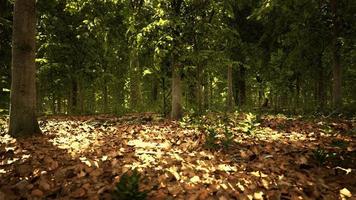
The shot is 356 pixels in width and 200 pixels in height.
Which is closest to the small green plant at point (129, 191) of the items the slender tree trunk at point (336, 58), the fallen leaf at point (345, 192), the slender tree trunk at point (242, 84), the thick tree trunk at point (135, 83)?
the fallen leaf at point (345, 192)

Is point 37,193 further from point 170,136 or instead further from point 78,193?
point 170,136

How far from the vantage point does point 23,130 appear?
648cm

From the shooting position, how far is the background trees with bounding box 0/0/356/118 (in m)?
9.91

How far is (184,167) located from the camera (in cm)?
434

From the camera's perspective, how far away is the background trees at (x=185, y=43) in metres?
9.91

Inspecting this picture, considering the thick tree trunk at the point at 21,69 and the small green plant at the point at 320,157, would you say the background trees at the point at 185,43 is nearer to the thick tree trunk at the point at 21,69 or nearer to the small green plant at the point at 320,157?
the thick tree trunk at the point at 21,69

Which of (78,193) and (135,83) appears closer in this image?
(78,193)

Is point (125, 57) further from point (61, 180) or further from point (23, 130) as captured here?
point (61, 180)

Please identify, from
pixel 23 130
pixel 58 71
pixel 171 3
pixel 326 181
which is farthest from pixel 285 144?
pixel 58 71

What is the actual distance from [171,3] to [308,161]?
7.43 m

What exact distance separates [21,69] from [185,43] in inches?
204

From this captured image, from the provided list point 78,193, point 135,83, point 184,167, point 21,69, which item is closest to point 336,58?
point 135,83

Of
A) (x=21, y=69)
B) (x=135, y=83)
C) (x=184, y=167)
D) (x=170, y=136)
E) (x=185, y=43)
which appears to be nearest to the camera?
A: (x=184, y=167)

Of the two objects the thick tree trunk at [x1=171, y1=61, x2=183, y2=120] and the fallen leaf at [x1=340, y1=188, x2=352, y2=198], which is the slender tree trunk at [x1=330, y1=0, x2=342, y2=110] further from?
the fallen leaf at [x1=340, y1=188, x2=352, y2=198]
